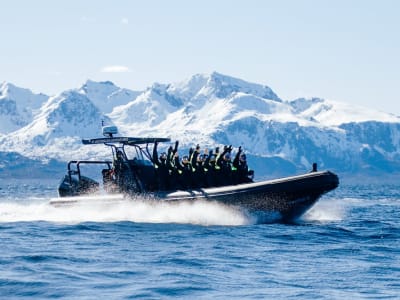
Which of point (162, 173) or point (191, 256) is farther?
point (162, 173)

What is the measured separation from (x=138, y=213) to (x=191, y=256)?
37.6 ft

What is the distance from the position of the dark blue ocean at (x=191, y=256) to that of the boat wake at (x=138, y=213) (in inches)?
1.6

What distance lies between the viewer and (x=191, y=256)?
74.7ft

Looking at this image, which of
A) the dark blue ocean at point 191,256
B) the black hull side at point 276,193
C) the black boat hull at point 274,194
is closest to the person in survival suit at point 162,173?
the dark blue ocean at point 191,256

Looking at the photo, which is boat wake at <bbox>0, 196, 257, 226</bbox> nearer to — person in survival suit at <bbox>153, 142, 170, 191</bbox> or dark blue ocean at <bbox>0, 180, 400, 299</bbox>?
dark blue ocean at <bbox>0, 180, 400, 299</bbox>

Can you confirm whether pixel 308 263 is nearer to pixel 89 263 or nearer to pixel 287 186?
pixel 89 263

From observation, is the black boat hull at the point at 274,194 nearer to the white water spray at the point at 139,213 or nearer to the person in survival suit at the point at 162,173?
the white water spray at the point at 139,213

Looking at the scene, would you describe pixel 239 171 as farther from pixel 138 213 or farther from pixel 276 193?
pixel 138 213

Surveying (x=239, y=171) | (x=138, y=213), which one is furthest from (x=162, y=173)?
(x=239, y=171)

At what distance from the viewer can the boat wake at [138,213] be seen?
32.7 m

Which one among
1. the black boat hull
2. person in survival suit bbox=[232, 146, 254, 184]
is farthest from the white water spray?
person in survival suit bbox=[232, 146, 254, 184]

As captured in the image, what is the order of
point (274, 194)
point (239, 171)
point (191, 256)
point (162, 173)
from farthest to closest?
1. point (239, 171)
2. point (162, 173)
3. point (274, 194)
4. point (191, 256)

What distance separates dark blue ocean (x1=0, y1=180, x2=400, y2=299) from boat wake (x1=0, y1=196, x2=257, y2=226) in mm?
41

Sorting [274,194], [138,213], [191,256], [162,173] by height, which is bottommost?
[191,256]
